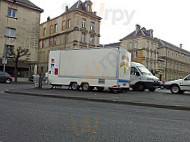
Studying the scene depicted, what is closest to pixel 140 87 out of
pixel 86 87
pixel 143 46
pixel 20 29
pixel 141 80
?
pixel 141 80

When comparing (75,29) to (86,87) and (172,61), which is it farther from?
(172,61)

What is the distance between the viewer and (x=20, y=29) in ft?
102

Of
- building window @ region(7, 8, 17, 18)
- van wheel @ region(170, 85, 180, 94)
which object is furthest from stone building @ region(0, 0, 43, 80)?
van wheel @ region(170, 85, 180, 94)

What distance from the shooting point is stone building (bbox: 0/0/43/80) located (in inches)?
1150

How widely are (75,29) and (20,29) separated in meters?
10.6

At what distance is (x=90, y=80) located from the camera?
49.8 feet

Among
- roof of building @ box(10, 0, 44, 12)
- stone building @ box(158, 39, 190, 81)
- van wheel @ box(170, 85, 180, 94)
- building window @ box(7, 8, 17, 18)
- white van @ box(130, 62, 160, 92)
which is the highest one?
roof of building @ box(10, 0, 44, 12)

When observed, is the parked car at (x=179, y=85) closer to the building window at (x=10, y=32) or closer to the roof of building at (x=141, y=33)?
the building window at (x=10, y=32)

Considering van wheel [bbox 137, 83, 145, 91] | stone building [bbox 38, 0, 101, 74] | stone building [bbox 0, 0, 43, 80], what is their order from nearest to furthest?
van wheel [bbox 137, 83, 145, 91]
stone building [bbox 0, 0, 43, 80]
stone building [bbox 38, 0, 101, 74]

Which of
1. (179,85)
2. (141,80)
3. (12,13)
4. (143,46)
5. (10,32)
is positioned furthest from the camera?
(143,46)

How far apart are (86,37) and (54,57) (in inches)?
899

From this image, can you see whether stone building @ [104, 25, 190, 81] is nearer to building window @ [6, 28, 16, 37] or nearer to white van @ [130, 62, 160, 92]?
building window @ [6, 28, 16, 37]

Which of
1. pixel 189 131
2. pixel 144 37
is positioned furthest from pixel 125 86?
pixel 144 37

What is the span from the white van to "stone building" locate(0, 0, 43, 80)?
19.9 m
